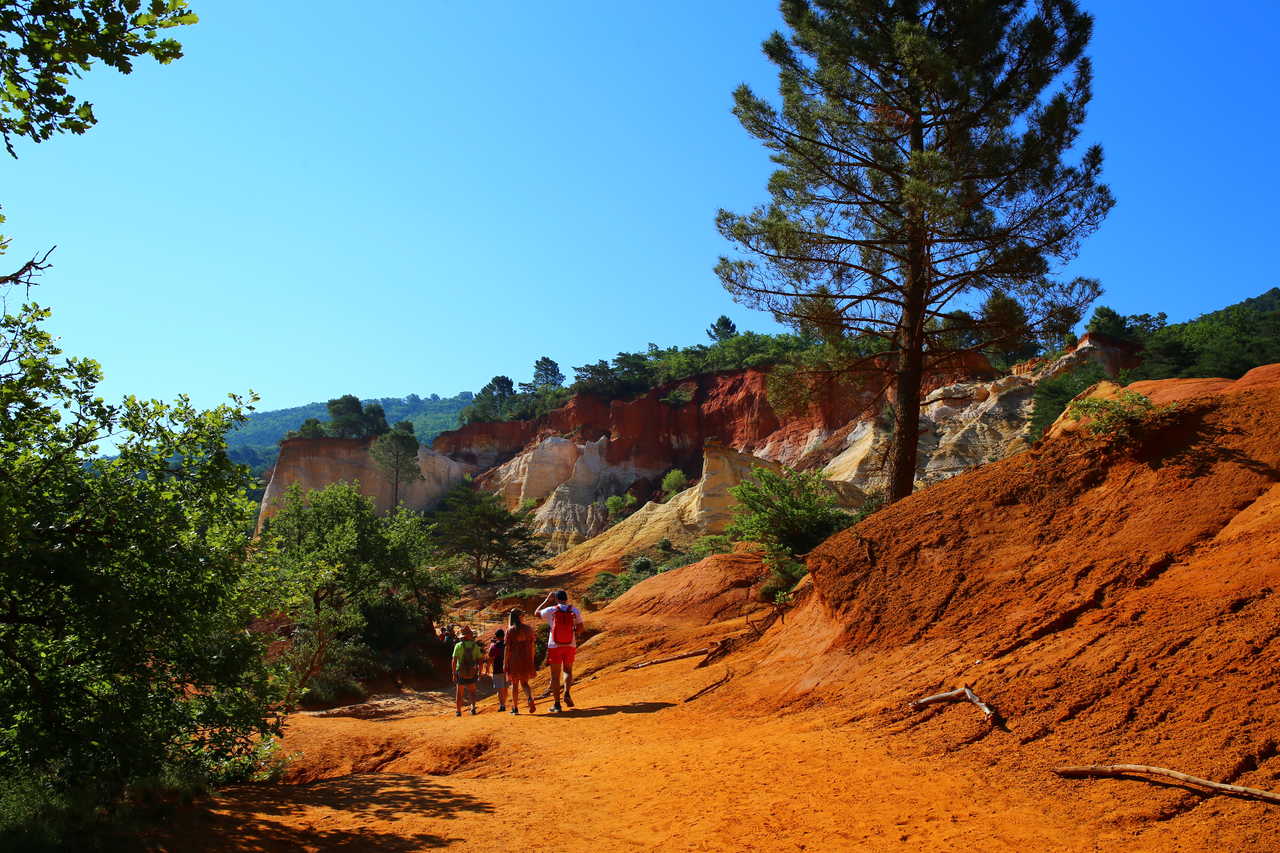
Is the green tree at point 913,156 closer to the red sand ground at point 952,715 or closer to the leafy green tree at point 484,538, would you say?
the red sand ground at point 952,715

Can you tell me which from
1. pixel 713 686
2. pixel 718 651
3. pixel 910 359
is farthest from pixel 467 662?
pixel 910 359

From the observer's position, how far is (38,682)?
520cm

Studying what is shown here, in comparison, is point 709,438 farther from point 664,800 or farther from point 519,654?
point 664,800

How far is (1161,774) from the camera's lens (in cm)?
463

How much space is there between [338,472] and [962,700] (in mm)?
58352

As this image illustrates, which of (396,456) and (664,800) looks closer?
(664,800)

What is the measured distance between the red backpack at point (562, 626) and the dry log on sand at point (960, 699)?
4.70 m

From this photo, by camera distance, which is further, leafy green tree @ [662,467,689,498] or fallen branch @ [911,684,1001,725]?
leafy green tree @ [662,467,689,498]

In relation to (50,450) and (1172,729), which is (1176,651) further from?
(50,450)

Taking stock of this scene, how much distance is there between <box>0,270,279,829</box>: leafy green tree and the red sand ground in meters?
0.77

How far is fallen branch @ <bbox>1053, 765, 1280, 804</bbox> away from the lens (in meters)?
4.15

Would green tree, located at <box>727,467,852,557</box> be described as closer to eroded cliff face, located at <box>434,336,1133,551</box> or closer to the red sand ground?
the red sand ground

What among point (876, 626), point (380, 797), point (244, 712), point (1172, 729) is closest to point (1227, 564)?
point (1172, 729)

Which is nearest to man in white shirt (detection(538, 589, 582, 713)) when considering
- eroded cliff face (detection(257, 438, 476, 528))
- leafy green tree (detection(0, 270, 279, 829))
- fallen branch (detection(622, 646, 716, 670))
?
fallen branch (detection(622, 646, 716, 670))
